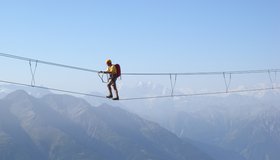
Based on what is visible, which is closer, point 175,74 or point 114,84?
point 114,84

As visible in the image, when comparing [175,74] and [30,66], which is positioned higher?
[30,66]

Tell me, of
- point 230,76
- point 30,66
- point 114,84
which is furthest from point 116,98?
point 230,76

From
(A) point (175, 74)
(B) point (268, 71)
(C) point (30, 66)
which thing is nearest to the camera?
(C) point (30, 66)

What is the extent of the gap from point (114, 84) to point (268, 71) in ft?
67.2

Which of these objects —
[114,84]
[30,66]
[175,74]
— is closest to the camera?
[30,66]

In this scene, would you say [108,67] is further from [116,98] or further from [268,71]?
[268,71]

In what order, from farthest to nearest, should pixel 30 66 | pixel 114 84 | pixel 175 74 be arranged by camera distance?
1. pixel 175 74
2. pixel 114 84
3. pixel 30 66

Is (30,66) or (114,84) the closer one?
(30,66)

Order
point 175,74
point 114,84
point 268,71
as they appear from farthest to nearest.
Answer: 1. point 268,71
2. point 175,74
3. point 114,84

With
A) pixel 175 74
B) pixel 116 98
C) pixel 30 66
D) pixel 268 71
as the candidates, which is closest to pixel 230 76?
pixel 268 71

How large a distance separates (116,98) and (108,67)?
3291mm

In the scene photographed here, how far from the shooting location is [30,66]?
3409 cm

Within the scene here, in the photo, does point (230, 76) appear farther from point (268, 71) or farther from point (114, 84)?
point (114, 84)

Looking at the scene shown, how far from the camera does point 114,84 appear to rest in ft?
121
